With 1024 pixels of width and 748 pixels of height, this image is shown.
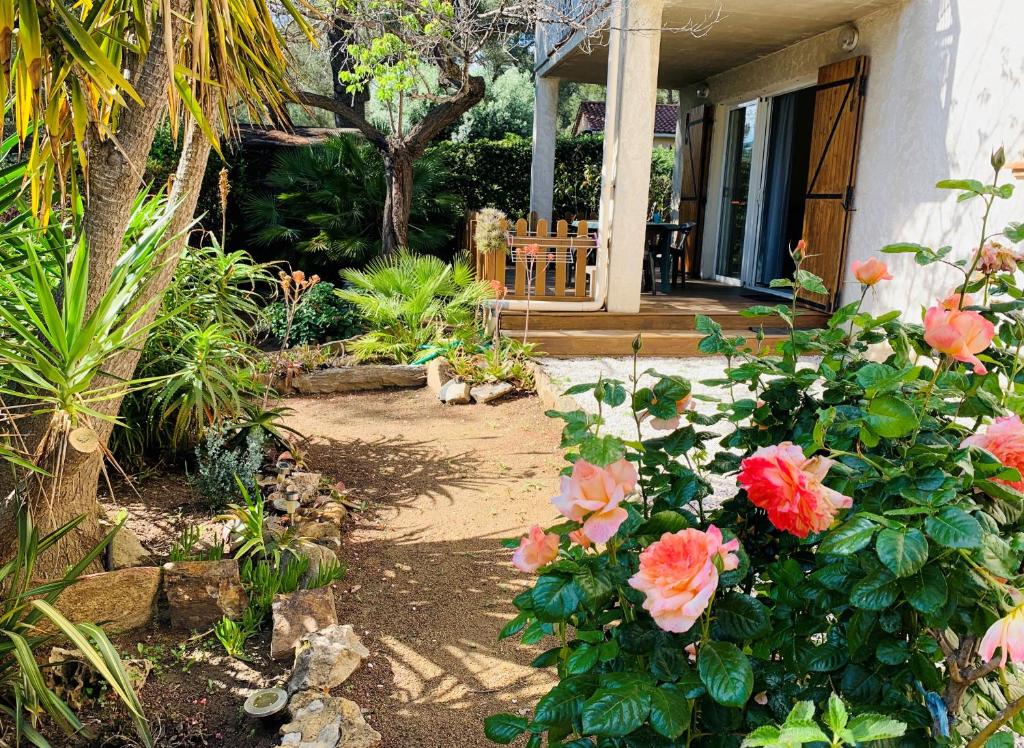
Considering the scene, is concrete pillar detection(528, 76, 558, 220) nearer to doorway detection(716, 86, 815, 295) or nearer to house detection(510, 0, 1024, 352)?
house detection(510, 0, 1024, 352)

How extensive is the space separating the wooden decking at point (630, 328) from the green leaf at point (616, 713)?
6.12 metres

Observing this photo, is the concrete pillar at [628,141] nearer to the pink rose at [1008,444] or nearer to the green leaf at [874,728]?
the pink rose at [1008,444]

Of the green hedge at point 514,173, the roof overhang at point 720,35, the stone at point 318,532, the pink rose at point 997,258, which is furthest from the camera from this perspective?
the green hedge at point 514,173

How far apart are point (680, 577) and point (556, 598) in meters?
0.19

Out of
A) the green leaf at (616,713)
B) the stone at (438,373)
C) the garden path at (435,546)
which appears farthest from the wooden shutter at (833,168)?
the green leaf at (616,713)

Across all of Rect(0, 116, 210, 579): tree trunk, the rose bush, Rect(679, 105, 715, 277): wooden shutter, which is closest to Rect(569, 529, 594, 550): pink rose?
the rose bush

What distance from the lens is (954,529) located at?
94cm

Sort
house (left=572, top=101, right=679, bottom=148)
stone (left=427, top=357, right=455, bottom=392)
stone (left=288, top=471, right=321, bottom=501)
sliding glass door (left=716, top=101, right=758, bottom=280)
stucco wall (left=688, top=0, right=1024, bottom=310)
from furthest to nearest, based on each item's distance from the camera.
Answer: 1. house (left=572, top=101, right=679, bottom=148)
2. sliding glass door (left=716, top=101, right=758, bottom=280)
3. stone (left=427, top=357, right=455, bottom=392)
4. stucco wall (left=688, top=0, right=1024, bottom=310)
5. stone (left=288, top=471, right=321, bottom=501)

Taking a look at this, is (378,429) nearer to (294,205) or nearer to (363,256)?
(363,256)

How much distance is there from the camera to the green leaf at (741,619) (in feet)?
3.62

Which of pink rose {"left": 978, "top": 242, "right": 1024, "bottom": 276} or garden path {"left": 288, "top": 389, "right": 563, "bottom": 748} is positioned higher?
pink rose {"left": 978, "top": 242, "right": 1024, "bottom": 276}

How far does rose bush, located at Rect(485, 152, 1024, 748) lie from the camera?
98 cm

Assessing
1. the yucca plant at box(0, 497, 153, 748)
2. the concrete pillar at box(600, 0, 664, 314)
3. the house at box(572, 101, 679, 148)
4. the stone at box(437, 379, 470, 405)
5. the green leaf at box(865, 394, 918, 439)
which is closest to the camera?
the green leaf at box(865, 394, 918, 439)

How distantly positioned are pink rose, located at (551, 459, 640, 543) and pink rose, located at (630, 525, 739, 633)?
7 cm
